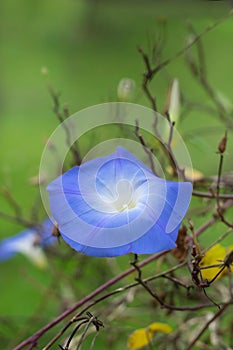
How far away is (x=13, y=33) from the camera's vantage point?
3670 millimetres

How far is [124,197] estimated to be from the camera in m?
0.53

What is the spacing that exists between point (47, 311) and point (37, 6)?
310 centimetres

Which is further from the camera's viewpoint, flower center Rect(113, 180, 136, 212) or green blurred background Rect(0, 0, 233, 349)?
green blurred background Rect(0, 0, 233, 349)

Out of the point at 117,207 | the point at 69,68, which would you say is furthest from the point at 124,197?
the point at 69,68

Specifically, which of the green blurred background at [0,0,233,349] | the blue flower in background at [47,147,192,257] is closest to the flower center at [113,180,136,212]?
the blue flower in background at [47,147,192,257]

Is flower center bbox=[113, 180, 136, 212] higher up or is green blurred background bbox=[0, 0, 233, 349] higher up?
flower center bbox=[113, 180, 136, 212]

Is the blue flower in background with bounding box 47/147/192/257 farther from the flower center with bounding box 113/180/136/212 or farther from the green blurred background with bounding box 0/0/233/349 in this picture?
the green blurred background with bounding box 0/0/233/349

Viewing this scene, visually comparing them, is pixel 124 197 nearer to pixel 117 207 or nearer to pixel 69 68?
pixel 117 207

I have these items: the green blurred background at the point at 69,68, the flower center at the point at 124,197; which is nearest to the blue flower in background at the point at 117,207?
the flower center at the point at 124,197

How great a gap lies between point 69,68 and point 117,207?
269cm

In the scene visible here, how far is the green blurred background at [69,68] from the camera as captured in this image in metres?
1.84

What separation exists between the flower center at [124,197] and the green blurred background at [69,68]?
0.75 m

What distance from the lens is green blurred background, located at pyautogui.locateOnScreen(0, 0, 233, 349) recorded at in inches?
72.3

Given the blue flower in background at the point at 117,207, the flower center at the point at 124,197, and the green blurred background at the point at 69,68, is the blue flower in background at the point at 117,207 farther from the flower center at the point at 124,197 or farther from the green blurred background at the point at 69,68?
the green blurred background at the point at 69,68
